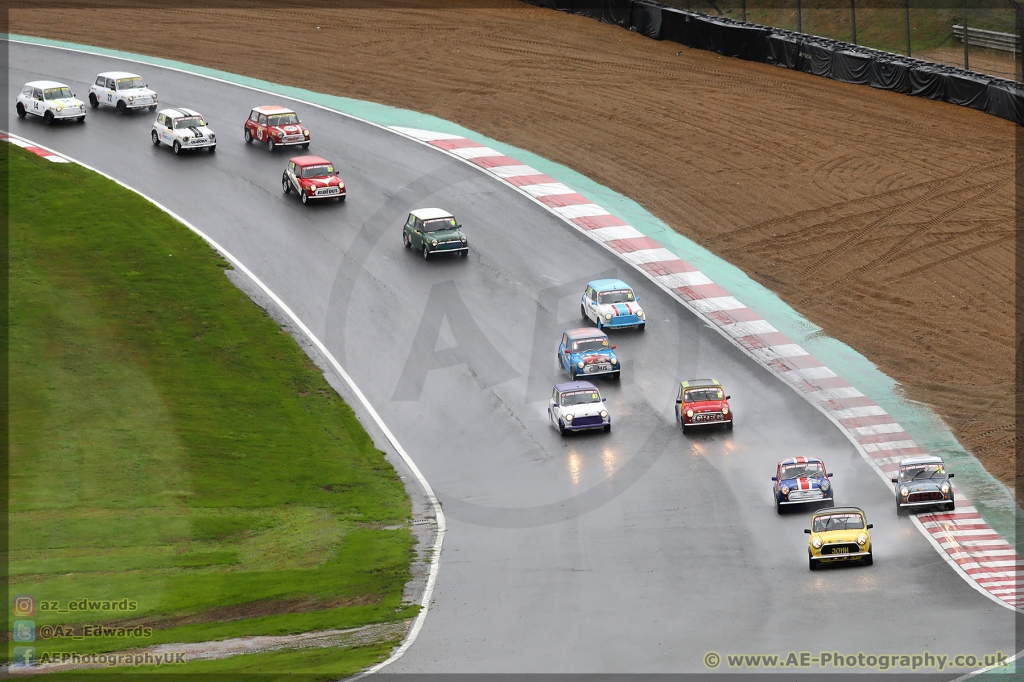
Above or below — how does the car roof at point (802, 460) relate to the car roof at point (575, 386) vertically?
below

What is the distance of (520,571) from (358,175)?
2744cm

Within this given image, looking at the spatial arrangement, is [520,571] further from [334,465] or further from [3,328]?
[3,328]

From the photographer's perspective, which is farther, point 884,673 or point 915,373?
point 915,373

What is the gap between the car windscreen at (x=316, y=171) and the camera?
2019 inches

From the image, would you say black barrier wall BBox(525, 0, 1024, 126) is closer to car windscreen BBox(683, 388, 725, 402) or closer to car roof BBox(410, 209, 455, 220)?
car roof BBox(410, 209, 455, 220)

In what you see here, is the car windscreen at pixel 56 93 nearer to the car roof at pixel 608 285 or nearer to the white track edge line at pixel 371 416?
the white track edge line at pixel 371 416

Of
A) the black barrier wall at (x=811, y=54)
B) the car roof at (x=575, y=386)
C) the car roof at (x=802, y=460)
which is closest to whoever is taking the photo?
the car roof at (x=802, y=460)

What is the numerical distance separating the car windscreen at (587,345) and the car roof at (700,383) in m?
3.61

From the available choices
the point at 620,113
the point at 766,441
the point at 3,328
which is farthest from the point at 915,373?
the point at 3,328

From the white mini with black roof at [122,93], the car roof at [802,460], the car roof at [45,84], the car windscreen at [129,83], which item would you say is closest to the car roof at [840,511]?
the car roof at [802,460]

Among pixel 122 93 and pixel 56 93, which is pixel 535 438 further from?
pixel 56 93

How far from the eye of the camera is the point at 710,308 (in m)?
43.7

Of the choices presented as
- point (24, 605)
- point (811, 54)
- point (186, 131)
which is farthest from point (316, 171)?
point (24, 605)

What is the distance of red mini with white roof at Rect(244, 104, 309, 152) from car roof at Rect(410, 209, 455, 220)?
967 centimetres
